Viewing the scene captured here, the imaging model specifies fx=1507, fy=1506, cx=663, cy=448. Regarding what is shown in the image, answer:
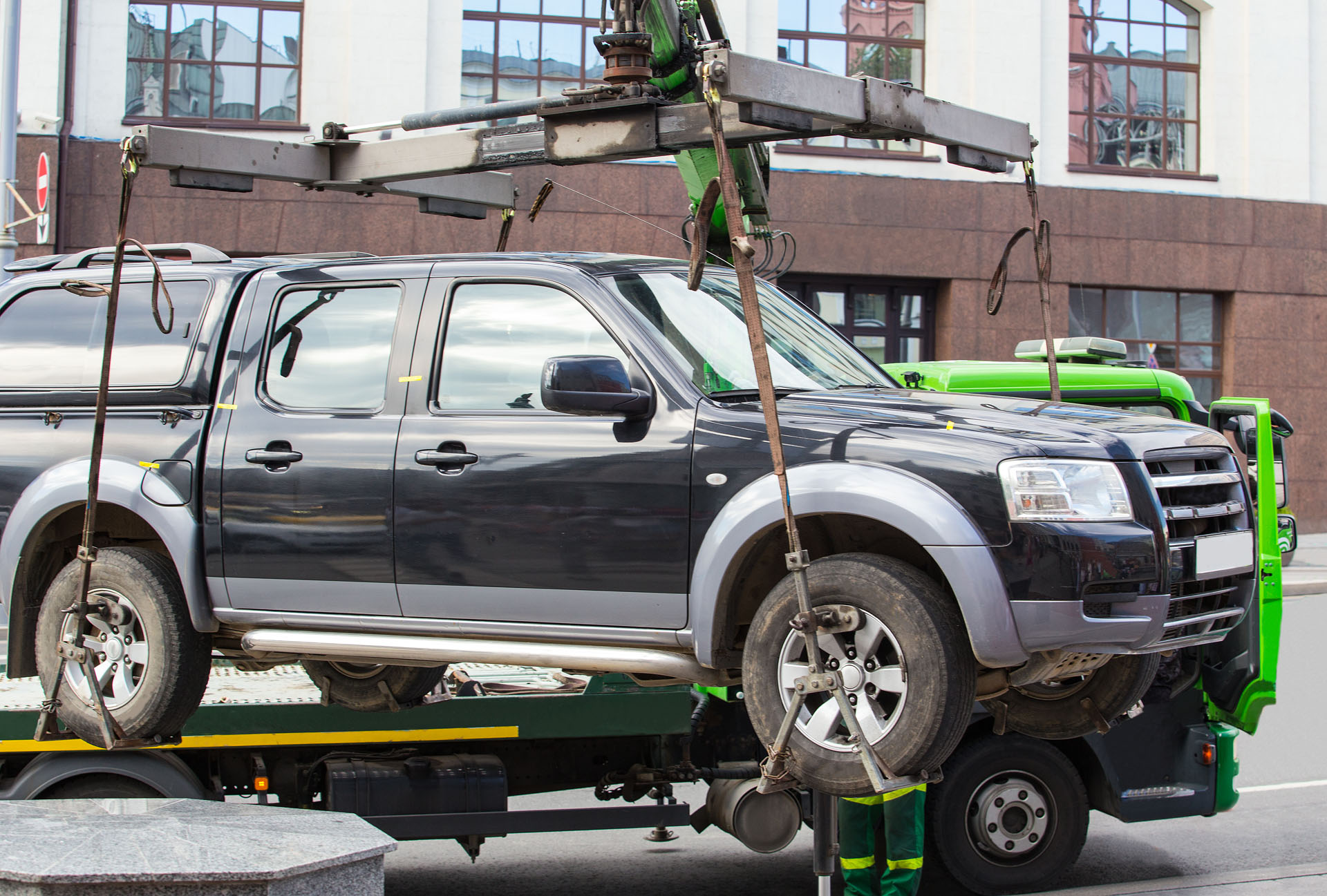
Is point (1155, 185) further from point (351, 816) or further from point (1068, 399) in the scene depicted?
point (351, 816)

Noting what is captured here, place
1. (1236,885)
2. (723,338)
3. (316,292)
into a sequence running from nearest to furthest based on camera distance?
(723,338)
(316,292)
(1236,885)

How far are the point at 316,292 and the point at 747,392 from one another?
171 cm

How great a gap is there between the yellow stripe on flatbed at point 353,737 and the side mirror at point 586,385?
2.69 m

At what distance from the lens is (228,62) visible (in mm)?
17688

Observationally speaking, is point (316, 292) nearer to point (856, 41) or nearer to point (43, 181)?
point (43, 181)

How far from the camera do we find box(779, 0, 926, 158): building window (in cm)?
1895

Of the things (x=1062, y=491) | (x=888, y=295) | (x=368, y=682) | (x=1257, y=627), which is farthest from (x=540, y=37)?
(x=1062, y=491)

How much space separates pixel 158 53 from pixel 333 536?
14177 millimetres

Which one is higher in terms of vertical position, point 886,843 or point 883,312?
point 883,312

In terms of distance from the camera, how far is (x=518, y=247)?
58.2 feet

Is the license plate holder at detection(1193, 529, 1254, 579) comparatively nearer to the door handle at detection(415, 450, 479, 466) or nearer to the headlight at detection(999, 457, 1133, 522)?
the headlight at detection(999, 457, 1133, 522)

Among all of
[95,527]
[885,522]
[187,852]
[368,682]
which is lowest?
[187,852]

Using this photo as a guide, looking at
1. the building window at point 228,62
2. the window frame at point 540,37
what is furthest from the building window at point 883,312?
the building window at point 228,62

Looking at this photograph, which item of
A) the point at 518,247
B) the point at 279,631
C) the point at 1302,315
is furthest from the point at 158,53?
the point at 1302,315
